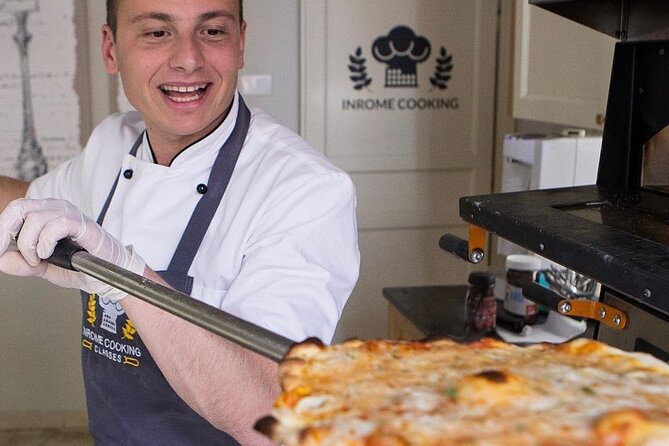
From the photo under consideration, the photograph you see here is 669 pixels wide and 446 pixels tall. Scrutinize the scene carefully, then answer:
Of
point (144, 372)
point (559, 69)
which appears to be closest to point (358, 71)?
point (559, 69)

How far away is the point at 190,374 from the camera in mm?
1224

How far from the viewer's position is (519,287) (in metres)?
2.34

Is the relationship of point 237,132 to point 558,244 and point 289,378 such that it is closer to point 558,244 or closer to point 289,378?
point 558,244

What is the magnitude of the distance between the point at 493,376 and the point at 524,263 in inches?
67.6

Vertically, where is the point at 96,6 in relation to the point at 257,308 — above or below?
above

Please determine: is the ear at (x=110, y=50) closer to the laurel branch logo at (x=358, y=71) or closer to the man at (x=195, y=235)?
the man at (x=195, y=235)

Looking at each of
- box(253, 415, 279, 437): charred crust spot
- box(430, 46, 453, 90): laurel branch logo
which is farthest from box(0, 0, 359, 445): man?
box(430, 46, 453, 90): laurel branch logo

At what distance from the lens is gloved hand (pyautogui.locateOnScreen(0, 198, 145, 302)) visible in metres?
1.19

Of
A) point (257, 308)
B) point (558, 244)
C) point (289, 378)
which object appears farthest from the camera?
point (257, 308)

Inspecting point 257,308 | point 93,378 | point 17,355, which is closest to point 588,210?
point 257,308

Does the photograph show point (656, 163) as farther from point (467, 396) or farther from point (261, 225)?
point (467, 396)

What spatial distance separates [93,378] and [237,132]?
0.55 meters

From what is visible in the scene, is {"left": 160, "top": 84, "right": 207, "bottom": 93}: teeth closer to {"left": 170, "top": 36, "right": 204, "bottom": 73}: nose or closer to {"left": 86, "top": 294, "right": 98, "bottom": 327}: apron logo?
{"left": 170, "top": 36, "right": 204, "bottom": 73}: nose

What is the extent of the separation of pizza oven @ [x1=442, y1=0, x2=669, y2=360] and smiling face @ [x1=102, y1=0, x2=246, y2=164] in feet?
1.67
